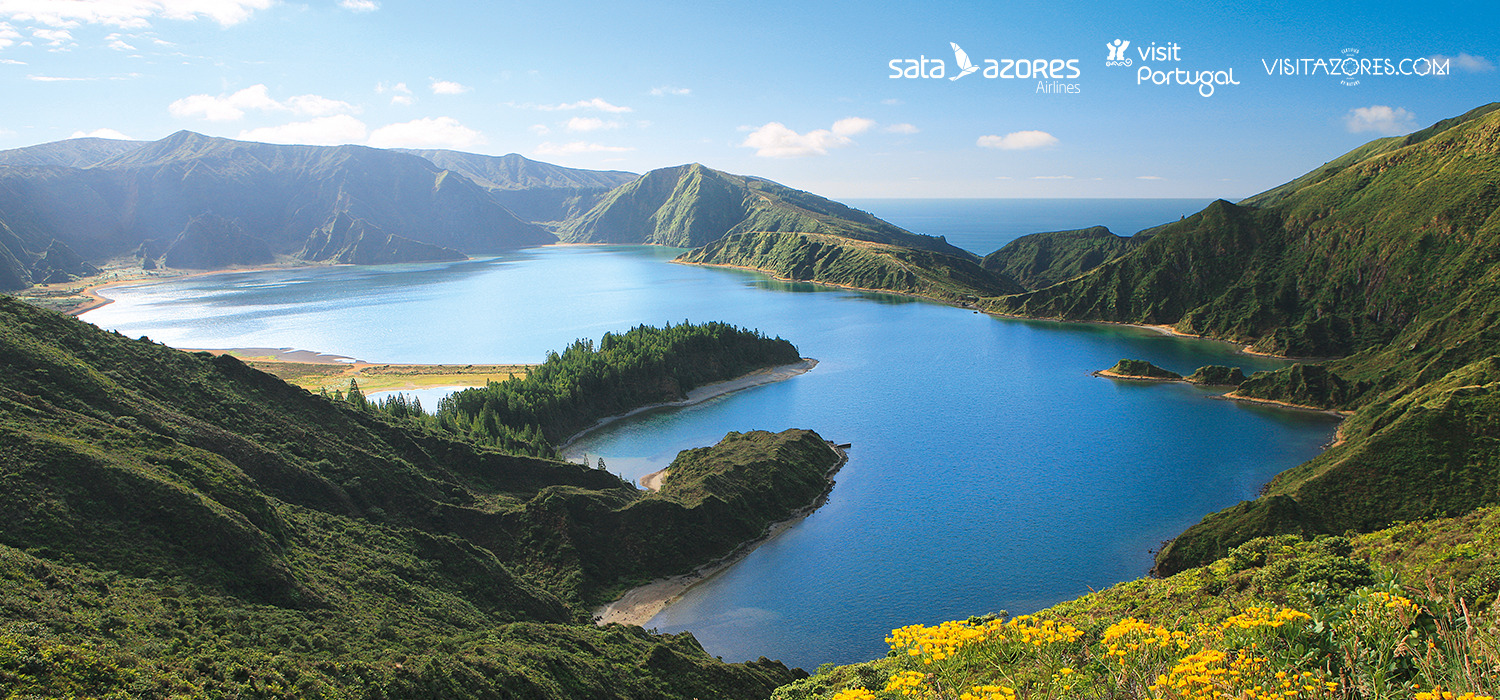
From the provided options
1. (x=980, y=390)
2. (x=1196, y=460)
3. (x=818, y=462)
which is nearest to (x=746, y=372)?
(x=980, y=390)

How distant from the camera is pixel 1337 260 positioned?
407ft

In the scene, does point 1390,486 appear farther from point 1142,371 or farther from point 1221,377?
point 1142,371

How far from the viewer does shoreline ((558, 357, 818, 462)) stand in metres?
81.1

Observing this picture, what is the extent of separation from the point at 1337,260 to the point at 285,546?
147 meters

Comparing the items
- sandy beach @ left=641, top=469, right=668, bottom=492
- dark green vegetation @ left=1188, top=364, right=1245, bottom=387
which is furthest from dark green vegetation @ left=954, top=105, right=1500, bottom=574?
sandy beach @ left=641, top=469, right=668, bottom=492

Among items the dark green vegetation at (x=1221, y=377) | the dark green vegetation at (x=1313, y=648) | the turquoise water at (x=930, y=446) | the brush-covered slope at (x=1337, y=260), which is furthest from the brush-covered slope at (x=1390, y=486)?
the brush-covered slope at (x=1337, y=260)

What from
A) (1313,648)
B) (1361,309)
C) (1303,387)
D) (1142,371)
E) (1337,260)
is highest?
(1337,260)

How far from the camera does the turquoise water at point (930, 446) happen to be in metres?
46.4

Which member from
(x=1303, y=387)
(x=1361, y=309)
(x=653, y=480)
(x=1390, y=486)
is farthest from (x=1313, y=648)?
(x=1361, y=309)

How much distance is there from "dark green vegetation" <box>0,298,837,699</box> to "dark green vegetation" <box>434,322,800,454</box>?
18537 mm

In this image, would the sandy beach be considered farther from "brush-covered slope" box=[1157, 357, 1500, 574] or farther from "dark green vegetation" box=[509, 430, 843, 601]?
"brush-covered slope" box=[1157, 357, 1500, 574]

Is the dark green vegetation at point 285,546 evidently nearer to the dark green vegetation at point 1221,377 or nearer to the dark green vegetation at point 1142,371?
the dark green vegetation at point 1142,371

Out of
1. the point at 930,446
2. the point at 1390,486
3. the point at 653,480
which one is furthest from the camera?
the point at 930,446

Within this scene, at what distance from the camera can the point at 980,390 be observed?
323 ft
